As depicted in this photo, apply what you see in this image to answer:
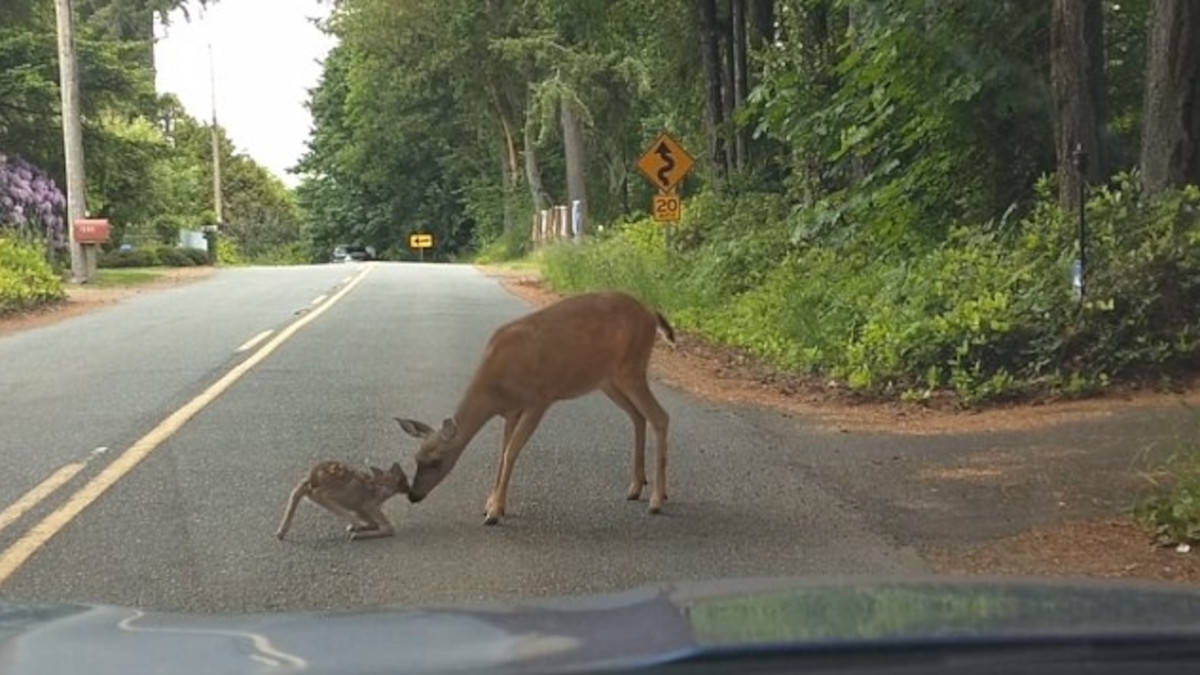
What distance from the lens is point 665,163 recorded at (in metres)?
21.9

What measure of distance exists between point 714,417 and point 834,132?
834 centimetres

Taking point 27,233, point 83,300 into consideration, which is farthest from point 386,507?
point 27,233

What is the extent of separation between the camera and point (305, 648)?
2.53 meters

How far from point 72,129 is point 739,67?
619 inches

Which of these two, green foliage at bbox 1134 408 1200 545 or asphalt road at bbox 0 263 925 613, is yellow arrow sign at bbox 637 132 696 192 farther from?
green foliage at bbox 1134 408 1200 545

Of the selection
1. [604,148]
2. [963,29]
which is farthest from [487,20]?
[963,29]

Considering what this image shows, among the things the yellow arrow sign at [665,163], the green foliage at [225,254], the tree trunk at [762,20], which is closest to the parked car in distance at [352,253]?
the green foliage at [225,254]

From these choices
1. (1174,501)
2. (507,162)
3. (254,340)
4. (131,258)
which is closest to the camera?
(1174,501)

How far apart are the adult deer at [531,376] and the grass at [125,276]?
27895 millimetres

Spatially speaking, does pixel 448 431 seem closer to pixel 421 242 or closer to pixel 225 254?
pixel 225 254

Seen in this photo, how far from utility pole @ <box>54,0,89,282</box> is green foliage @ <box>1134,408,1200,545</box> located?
2876 cm

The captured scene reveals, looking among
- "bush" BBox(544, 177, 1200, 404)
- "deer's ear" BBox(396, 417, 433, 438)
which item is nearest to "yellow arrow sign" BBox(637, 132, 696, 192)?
"bush" BBox(544, 177, 1200, 404)

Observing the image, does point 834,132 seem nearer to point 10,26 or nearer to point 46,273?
point 46,273

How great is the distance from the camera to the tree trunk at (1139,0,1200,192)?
12.1m
